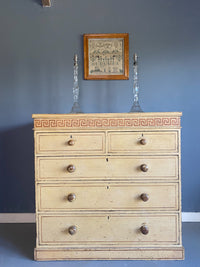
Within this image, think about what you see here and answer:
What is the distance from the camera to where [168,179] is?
184 centimetres

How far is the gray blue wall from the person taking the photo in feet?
8.05

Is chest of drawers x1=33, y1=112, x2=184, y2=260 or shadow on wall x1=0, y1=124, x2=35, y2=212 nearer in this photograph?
chest of drawers x1=33, y1=112, x2=184, y2=260

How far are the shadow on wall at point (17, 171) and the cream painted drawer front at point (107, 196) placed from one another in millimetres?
766

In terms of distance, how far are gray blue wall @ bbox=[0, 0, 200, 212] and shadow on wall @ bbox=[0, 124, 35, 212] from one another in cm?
1

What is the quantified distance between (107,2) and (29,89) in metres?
1.22

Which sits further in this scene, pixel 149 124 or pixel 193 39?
pixel 193 39

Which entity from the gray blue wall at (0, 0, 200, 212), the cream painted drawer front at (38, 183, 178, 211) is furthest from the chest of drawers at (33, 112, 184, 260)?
the gray blue wall at (0, 0, 200, 212)

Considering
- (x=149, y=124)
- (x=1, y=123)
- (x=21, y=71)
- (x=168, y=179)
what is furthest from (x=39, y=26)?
(x=168, y=179)

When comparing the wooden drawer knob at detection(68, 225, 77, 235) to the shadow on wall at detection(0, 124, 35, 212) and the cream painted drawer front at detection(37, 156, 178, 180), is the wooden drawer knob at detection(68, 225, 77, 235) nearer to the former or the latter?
the cream painted drawer front at detection(37, 156, 178, 180)

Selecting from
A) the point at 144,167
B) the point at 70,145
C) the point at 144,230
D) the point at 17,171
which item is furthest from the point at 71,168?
the point at 17,171

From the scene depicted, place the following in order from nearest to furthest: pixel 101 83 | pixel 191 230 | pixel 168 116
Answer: pixel 168 116 → pixel 191 230 → pixel 101 83

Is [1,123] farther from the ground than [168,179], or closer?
farther from the ground

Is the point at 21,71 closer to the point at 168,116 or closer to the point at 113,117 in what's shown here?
the point at 113,117

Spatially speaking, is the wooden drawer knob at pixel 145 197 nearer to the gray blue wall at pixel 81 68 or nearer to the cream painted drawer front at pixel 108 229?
the cream painted drawer front at pixel 108 229
